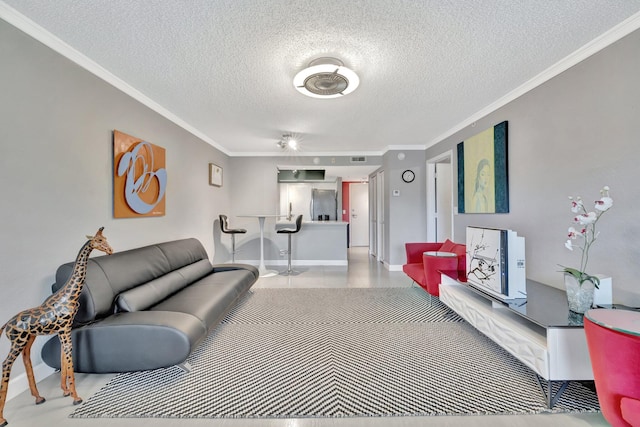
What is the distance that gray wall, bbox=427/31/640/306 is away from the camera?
1744 mm

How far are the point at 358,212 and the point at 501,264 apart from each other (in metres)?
6.85

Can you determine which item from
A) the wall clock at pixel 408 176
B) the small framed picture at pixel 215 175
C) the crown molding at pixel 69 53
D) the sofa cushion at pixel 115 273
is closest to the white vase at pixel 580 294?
the sofa cushion at pixel 115 273

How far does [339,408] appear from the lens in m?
1.52

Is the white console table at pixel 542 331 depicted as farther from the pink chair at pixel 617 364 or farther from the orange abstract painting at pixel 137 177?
the orange abstract painting at pixel 137 177

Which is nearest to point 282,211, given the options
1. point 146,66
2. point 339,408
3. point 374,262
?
point 374,262

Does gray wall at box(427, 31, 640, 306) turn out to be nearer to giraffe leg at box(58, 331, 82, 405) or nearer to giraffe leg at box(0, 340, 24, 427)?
giraffe leg at box(58, 331, 82, 405)

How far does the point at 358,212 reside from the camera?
8.89 m

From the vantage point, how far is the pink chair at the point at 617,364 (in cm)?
108

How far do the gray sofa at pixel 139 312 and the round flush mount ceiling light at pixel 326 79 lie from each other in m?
2.16

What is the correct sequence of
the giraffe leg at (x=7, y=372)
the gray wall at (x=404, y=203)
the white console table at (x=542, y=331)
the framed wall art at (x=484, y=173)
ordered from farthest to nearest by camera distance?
the gray wall at (x=404, y=203) → the framed wall art at (x=484, y=173) → the white console table at (x=542, y=331) → the giraffe leg at (x=7, y=372)

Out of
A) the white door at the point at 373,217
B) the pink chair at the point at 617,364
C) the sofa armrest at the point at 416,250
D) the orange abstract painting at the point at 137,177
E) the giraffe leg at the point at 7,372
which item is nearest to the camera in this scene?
the pink chair at the point at 617,364

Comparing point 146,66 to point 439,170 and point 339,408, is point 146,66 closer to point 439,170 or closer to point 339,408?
point 339,408

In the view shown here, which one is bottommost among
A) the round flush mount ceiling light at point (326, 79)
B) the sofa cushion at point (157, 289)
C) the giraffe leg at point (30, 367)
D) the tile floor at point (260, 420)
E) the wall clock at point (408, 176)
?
the tile floor at point (260, 420)

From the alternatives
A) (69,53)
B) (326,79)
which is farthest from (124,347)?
(326,79)
